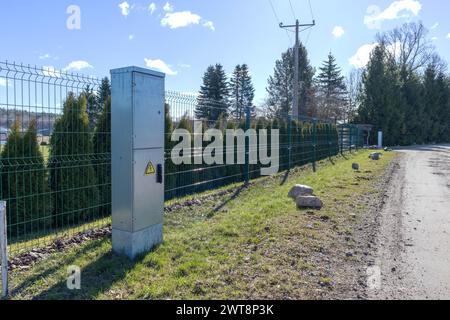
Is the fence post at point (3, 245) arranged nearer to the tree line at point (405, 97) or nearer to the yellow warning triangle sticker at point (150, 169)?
the yellow warning triangle sticker at point (150, 169)

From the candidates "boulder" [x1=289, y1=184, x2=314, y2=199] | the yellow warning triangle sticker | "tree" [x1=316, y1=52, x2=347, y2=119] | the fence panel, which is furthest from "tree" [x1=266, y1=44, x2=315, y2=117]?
the yellow warning triangle sticker

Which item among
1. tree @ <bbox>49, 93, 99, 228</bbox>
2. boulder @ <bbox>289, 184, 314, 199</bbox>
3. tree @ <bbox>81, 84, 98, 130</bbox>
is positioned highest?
tree @ <bbox>81, 84, 98, 130</bbox>

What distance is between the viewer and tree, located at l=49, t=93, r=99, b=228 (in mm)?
5559

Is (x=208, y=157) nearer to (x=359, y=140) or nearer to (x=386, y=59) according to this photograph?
(x=359, y=140)

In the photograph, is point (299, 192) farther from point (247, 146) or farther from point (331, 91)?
point (331, 91)

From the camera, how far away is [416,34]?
4400 cm

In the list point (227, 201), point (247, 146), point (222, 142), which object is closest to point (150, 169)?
point (227, 201)

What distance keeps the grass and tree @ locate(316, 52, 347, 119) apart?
36039mm

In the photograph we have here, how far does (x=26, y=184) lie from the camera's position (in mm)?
5309

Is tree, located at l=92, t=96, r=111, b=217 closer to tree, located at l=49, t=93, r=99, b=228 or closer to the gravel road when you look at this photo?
tree, located at l=49, t=93, r=99, b=228

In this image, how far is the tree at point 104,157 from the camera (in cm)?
607

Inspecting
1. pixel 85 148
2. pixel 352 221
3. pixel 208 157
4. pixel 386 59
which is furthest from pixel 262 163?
pixel 386 59

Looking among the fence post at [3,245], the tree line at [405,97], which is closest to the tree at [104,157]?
the fence post at [3,245]

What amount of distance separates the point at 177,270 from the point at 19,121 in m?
3.33
